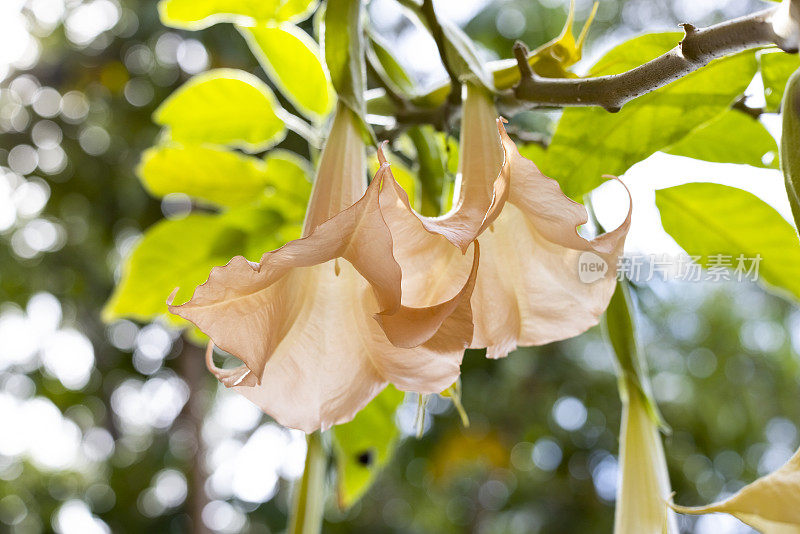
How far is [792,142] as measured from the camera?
0.19 meters

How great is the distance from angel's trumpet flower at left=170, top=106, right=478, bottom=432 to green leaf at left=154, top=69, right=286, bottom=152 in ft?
0.54

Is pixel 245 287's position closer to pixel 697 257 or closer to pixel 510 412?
pixel 697 257

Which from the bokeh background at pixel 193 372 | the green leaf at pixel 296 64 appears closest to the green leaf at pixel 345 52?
the green leaf at pixel 296 64

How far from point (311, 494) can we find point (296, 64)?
24 centimetres

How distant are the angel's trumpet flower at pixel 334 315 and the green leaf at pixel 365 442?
7.6 inches

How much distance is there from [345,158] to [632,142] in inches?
4.4

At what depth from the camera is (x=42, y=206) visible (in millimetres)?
1628

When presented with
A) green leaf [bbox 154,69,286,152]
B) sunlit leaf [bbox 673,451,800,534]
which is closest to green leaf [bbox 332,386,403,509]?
green leaf [bbox 154,69,286,152]

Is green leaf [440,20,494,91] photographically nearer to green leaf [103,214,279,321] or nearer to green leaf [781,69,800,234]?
green leaf [781,69,800,234]

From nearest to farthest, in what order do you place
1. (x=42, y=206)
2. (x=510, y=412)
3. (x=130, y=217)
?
(x=130, y=217)
(x=42, y=206)
(x=510, y=412)

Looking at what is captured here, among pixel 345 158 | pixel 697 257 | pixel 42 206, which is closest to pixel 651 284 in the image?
pixel 697 257

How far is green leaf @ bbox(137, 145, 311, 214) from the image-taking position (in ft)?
1.47

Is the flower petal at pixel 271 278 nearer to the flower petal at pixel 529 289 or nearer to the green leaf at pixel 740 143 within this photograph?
the flower petal at pixel 529 289

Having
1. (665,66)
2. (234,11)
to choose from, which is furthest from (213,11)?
(665,66)
